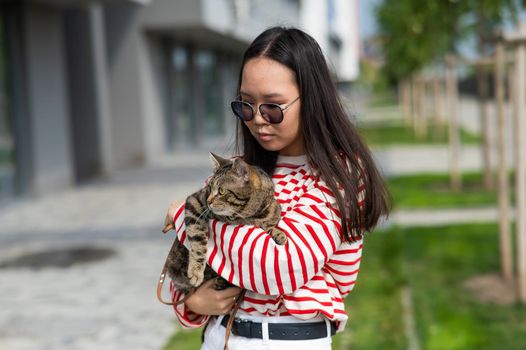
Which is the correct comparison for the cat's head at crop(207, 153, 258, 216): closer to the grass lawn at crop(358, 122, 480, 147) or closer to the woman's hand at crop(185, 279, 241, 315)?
the woman's hand at crop(185, 279, 241, 315)

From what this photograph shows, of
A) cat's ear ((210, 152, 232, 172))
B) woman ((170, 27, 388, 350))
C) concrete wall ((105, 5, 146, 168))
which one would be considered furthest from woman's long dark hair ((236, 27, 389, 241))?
concrete wall ((105, 5, 146, 168))

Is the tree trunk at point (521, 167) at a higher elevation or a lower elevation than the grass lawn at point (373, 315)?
higher

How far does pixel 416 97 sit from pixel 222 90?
8.39 m

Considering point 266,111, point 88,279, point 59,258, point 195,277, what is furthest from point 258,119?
point 59,258

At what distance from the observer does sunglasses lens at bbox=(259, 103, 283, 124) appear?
6.72 ft

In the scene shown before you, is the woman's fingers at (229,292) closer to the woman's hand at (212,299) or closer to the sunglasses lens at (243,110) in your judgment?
the woman's hand at (212,299)

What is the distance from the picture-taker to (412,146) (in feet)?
72.1

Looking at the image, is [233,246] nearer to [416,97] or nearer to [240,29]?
[240,29]

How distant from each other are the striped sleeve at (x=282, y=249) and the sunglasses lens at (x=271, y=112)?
0.23 meters

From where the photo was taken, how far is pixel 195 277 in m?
2.09

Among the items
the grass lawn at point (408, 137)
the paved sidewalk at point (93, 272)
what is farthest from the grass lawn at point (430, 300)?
the grass lawn at point (408, 137)

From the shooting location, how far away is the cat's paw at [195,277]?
2.08 metres

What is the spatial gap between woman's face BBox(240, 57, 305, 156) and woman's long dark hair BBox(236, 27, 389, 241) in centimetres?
2

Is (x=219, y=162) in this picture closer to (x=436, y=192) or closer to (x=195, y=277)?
(x=195, y=277)
